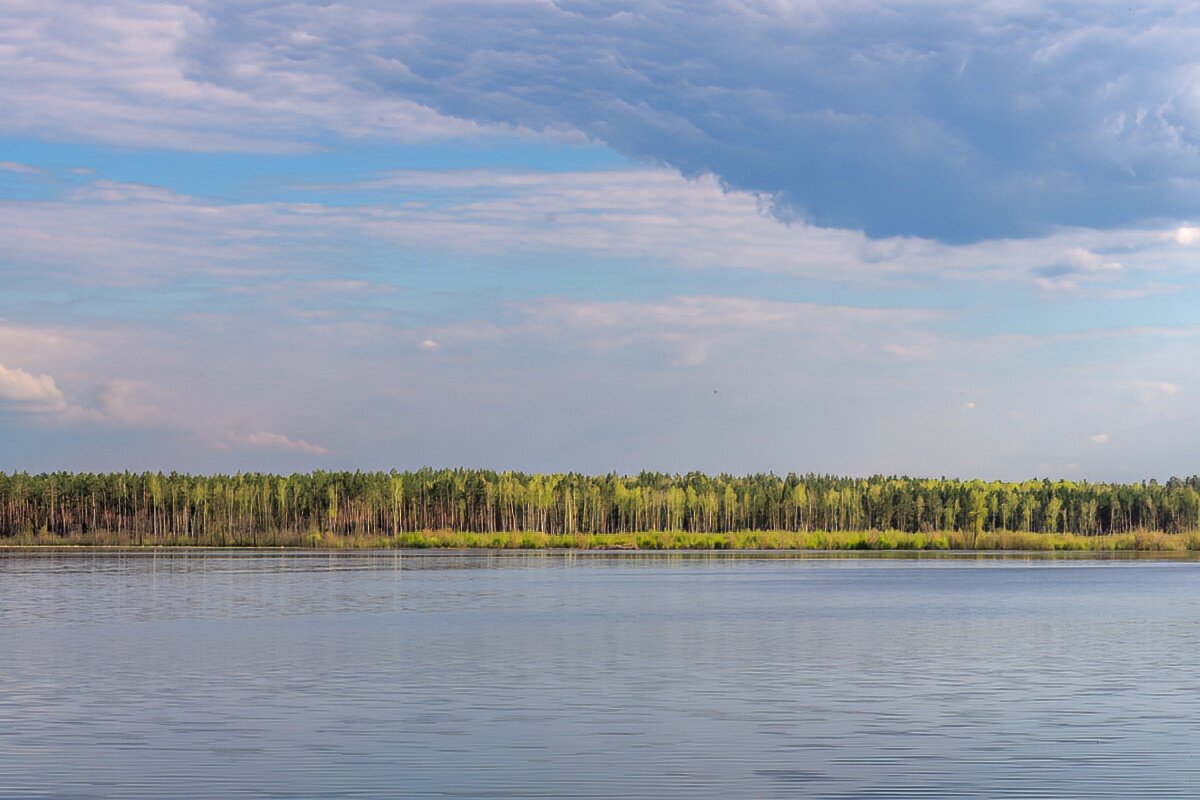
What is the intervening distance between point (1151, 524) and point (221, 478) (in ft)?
418

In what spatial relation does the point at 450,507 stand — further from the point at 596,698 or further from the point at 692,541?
the point at 596,698

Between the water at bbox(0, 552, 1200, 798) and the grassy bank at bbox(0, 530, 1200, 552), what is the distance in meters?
94.1

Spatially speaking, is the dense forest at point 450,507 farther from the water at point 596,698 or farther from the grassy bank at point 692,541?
the water at point 596,698

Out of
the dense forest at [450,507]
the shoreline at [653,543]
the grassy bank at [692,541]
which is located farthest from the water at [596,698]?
the dense forest at [450,507]

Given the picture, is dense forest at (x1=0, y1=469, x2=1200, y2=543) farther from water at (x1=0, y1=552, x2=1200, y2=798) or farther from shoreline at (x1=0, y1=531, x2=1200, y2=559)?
water at (x1=0, y1=552, x2=1200, y2=798)

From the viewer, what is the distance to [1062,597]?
5456cm

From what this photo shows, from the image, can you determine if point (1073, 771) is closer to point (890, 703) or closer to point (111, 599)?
point (890, 703)

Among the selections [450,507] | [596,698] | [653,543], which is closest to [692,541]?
[653,543]

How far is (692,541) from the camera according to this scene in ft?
490

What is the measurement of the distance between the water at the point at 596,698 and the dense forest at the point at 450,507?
401 feet

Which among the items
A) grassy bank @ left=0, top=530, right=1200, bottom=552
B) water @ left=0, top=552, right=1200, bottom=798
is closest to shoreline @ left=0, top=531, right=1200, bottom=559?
grassy bank @ left=0, top=530, right=1200, bottom=552

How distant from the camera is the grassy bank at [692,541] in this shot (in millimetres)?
142500

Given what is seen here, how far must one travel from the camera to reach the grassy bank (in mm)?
142500

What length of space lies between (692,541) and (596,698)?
415 ft
